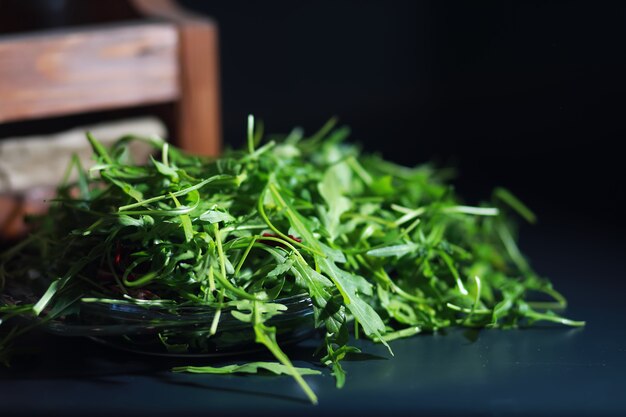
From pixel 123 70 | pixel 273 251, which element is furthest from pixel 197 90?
pixel 273 251

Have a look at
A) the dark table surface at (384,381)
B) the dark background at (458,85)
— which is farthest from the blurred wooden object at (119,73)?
the dark table surface at (384,381)

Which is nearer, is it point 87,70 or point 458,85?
Result: point 87,70

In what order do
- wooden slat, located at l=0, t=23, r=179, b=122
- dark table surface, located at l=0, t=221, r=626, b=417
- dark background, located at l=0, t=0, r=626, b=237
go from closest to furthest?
dark table surface, located at l=0, t=221, r=626, b=417, wooden slat, located at l=0, t=23, r=179, b=122, dark background, located at l=0, t=0, r=626, b=237

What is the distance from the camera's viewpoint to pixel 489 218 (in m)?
0.96

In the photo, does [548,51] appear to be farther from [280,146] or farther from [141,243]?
[141,243]

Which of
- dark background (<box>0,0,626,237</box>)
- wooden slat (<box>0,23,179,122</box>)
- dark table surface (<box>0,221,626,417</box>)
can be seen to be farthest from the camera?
dark background (<box>0,0,626,237</box>)

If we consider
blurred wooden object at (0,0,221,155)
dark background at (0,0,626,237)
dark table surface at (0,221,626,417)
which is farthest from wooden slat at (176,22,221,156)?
dark table surface at (0,221,626,417)

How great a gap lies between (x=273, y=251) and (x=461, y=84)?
1163 mm

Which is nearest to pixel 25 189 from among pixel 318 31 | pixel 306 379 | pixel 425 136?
pixel 306 379

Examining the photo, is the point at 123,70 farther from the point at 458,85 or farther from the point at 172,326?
the point at 458,85

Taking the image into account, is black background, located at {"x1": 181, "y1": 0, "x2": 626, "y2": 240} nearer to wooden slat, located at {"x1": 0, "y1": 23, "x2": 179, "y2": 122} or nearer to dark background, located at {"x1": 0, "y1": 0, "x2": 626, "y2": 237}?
dark background, located at {"x1": 0, "y1": 0, "x2": 626, "y2": 237}

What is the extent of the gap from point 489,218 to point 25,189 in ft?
1.72

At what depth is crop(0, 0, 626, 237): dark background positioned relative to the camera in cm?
130

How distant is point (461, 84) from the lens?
1.73 metres
